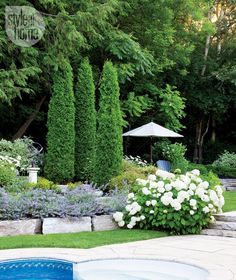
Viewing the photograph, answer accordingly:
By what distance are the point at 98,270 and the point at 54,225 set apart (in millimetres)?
2134

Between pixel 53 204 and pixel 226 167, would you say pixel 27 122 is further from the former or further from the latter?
pixel 53 204

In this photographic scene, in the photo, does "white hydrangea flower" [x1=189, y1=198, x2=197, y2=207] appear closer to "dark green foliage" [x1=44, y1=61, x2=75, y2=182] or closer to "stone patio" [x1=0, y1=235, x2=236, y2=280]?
"stone patio" [x1=0, y1=235, x2=236, y2=280]

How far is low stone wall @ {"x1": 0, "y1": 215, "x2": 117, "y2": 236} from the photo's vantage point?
6.58 metres

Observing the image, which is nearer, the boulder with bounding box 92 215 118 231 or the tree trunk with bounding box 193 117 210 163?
the boulder with bounding box 92 215 118 231

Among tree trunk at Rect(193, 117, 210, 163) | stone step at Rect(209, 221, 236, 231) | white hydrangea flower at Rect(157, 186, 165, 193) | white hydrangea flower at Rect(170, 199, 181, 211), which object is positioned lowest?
Result: stone step at Rect(209, 221, 236, 231)

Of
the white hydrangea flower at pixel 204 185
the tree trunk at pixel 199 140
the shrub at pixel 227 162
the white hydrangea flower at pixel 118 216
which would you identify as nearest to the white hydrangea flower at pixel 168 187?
the white hydrangea flower at pixel 204 185

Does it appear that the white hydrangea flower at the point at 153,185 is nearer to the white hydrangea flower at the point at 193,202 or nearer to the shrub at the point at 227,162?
the white hydrangea flower at the point at 193,202

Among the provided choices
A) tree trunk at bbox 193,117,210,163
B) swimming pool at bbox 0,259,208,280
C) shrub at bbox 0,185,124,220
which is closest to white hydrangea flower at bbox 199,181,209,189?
shrub at bbox 0,185,124,220

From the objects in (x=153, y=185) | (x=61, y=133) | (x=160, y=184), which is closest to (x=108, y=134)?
(x=61, y=133)

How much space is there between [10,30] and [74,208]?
7246mm

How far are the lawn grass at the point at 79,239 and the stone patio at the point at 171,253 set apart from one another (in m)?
0.21

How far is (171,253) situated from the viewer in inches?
215

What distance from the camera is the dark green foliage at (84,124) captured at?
12758 mm

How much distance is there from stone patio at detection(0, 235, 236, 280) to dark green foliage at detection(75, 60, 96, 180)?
21.4 ft
